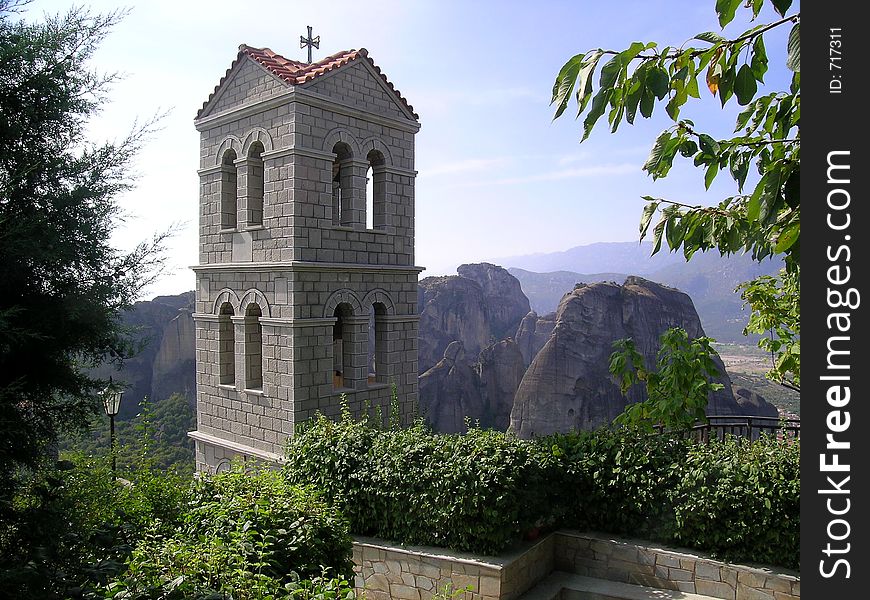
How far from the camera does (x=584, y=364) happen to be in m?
53.8

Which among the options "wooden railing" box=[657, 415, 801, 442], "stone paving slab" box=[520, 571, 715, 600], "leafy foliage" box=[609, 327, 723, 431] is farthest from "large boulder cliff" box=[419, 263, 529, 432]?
"stone paving slab" box=[520, 571, 715, 600]

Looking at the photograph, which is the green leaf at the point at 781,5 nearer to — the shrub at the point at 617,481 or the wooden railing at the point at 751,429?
the shrub at the point at 617,481

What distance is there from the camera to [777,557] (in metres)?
6.46

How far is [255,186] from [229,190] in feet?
2.54

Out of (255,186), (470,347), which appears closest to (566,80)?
(255,186)

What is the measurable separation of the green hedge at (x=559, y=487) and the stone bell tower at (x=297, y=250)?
222cm

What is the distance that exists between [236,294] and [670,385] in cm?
722

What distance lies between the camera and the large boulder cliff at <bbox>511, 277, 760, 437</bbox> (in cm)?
5275

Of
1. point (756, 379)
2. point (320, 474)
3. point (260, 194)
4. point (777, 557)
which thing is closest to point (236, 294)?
point (260, 194)

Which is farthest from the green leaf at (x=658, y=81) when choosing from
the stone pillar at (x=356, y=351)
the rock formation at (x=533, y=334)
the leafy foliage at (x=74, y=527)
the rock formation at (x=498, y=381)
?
the rock formation at (x=533, y=334)

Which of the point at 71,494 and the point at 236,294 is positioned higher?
the point at 236,294

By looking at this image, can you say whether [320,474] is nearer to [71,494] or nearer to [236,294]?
[71,494]

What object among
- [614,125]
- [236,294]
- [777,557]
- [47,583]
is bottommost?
[777,557]

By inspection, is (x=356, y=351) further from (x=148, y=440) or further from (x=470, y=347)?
(x=470, y=347)
